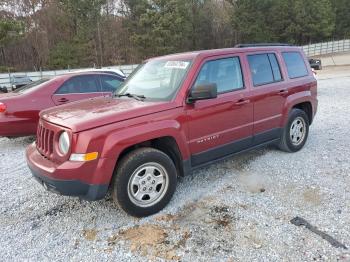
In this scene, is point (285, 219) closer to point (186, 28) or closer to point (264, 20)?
point (186, 28)

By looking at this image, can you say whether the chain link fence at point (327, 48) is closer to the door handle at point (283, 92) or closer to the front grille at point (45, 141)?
the door handle at point (283, 92)

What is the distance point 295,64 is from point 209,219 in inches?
128

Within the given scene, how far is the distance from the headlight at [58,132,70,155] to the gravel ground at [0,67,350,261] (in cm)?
87

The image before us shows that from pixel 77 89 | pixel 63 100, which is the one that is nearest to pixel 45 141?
pixel 63 100

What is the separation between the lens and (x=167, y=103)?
3.77 metres

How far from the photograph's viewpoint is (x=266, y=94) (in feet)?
15.7

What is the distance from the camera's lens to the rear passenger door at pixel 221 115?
4.00 m

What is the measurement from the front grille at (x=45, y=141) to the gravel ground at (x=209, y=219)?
76 cm

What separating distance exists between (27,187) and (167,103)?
2.44 m

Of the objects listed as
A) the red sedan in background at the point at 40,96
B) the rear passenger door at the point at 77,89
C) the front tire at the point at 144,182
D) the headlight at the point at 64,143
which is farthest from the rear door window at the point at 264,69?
the rear passenger door at the point at 77,89

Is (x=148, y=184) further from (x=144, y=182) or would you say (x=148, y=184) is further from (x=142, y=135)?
(x=142, y=135)

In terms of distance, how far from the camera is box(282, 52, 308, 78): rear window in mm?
5352

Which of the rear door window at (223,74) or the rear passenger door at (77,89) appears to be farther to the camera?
the rear passenger door at (77,89)

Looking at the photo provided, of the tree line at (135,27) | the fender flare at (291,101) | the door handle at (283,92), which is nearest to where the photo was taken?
the door handle at (283,92)
